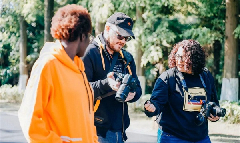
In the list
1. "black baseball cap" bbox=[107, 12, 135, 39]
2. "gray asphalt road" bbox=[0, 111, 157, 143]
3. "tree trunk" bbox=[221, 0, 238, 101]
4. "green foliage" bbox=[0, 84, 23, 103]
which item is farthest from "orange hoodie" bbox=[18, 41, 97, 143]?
"green foliage" bbox=[0, 84, 23, 103]

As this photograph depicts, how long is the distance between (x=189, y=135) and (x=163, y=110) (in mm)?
362


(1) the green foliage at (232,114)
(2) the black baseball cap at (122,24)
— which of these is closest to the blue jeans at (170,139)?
(2) the black baseball cap at (122,24)

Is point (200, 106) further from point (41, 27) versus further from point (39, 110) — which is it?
point (41, 27)

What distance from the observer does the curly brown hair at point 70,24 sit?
2.23 meters

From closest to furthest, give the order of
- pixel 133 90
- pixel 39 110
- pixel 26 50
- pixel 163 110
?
pixel 39 110 → pixel 133 90 → pixel 163 110 → pixel 26 50

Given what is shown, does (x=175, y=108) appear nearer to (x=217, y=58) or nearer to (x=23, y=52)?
(x=217, y=58)

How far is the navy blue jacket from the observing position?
3.48m

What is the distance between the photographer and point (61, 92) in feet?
7.00

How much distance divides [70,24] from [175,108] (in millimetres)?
1701

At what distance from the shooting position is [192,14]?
52.5ft

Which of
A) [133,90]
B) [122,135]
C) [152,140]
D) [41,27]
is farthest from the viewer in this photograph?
[41,27]

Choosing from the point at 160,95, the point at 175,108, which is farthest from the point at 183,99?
→ the point at 160,95

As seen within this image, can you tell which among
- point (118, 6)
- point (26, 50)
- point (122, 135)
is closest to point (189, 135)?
point (122, 135)

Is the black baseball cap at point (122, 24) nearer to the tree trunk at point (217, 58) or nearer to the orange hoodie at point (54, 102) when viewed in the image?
the orange hoodie at point (54, 102)
